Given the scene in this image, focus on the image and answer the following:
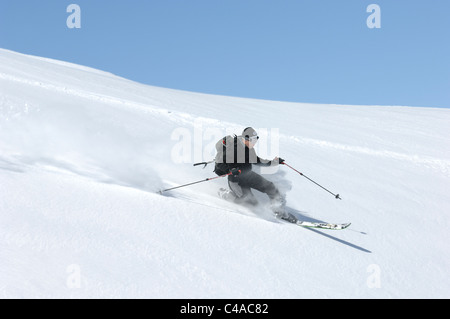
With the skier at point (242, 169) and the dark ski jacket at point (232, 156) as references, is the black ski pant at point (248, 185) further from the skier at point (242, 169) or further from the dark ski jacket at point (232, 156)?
the dark ski jacket at point (232, 156)

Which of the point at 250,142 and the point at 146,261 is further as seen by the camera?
the point at 250,142

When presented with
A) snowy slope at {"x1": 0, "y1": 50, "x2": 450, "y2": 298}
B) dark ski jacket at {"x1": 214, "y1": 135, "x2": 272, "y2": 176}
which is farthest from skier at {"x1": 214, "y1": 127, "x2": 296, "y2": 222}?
snowy slope at {"x1": 0, "y1": 50, "x2": 450, "y2": 298}

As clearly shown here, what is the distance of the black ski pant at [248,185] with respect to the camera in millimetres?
6203

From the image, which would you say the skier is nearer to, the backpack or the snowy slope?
the backpack

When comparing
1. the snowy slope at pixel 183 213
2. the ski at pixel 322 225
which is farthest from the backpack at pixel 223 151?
the ski at pixel 322 225

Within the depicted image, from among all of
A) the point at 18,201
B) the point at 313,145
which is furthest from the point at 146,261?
the point at 313,145

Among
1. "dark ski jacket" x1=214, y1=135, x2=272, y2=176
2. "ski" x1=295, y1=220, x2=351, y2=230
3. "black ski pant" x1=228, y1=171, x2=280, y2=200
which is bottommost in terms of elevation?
"ski" x1=295, y1=220, x2=351, y2=230

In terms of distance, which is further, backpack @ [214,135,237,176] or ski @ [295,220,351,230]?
backpack @ [214,135,237,176]

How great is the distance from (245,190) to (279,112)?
9.78 m

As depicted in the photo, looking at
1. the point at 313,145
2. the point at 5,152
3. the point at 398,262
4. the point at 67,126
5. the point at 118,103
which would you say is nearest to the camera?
the point at 398,262

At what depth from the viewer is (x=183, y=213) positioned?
Answer: 4.99 meters

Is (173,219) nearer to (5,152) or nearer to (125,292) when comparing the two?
(125,292)

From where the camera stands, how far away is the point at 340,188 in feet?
26.4

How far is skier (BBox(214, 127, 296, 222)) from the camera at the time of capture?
608cm
